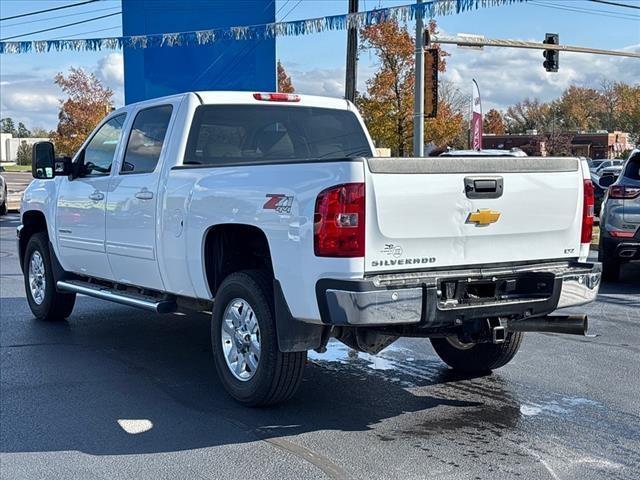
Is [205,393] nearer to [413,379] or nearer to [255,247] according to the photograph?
[255,247]

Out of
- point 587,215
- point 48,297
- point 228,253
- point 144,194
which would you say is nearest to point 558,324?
point 587,215

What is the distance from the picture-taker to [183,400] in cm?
559

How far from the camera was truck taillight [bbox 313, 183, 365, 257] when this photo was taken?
14.7 feet

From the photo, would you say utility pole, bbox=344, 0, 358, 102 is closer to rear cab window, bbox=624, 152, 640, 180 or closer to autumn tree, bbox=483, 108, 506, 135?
rear cab window, bbox=624, 152, 640, 180

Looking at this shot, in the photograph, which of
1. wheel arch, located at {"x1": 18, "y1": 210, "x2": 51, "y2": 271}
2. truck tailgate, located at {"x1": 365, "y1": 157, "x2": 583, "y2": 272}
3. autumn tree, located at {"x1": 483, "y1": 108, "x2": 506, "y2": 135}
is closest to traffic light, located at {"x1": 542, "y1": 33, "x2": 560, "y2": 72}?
wheel arch, located at {"x1": 18, "y1": 210, "x2": 51, "y2": 271}

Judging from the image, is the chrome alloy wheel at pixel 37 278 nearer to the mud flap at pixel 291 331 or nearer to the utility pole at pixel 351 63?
the mud flap at pixel 291 331

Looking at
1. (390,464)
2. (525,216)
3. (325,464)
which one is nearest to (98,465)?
(325,464)

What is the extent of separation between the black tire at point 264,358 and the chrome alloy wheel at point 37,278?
12.3 feet

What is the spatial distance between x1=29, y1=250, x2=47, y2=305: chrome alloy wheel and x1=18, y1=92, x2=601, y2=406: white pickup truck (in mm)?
1705

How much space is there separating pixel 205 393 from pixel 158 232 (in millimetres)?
1269

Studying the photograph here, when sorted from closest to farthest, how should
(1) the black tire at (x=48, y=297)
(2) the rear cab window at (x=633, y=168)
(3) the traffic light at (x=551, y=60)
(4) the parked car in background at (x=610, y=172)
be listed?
(1) the black tire at (x=48, y=297)
(2) the rear cab window at (x=633, y=168)
(4) the parked car in background at (x=610, y=172)
(3) the traffic light at (x=551, y=60)

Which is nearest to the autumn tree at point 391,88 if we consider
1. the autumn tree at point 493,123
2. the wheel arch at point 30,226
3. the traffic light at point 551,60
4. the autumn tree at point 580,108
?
the traffic light at point 551,60

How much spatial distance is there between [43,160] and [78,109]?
35.8m

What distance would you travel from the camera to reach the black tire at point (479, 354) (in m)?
6.07
